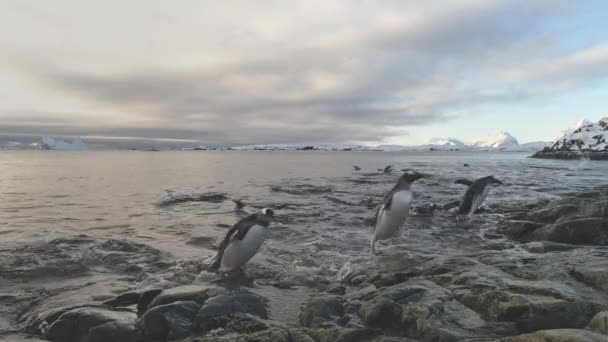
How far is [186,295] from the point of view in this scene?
6.52 meters

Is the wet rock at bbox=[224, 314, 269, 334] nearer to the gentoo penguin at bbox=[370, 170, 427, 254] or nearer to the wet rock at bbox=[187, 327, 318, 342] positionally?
the wet rock at bbox=[187, 327, 318, 342]

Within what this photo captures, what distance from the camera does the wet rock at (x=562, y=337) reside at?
12.9 feet

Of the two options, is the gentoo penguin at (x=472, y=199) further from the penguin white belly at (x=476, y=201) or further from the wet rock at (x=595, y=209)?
the wet rock at (x=595, y=209)

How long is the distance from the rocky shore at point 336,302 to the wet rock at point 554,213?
4837 millimetres

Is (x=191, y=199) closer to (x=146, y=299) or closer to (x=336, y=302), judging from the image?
(x=146, y=299)

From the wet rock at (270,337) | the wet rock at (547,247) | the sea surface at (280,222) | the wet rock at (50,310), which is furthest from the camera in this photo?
the sea surface at (280,222)

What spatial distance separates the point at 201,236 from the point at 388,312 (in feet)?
29.4

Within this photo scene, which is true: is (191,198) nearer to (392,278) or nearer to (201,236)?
(201,236)

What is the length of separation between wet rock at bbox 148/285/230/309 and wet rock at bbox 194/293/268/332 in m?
0.25

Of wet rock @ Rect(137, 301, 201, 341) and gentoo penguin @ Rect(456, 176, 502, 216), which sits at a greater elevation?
gentoo penguin @ Rect(456, 176, 502, 216)

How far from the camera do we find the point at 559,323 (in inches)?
204

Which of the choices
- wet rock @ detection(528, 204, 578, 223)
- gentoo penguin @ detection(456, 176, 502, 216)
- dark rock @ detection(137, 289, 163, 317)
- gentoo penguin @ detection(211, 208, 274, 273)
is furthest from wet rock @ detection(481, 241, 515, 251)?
dark rock @ detection(137, 289, 163, 317)

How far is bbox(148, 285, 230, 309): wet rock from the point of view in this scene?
6387 millimetres

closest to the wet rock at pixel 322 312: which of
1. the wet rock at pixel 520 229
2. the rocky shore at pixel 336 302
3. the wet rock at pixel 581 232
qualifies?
the rocky shore at pixel 336 302
